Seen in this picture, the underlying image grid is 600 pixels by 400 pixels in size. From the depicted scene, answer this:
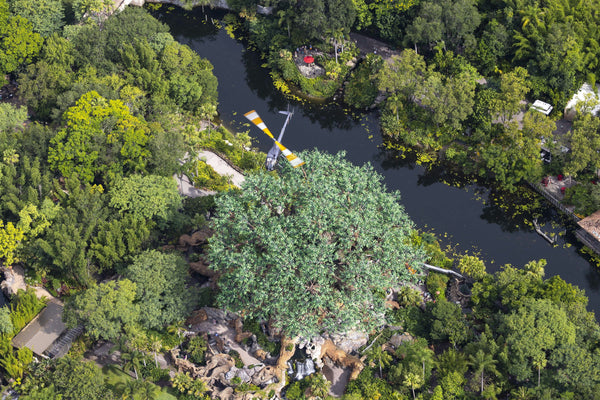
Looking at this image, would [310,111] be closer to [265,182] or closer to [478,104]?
[478,104]

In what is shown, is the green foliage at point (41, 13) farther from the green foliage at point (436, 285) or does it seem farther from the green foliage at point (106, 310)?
the green foliage at point (436, 285)

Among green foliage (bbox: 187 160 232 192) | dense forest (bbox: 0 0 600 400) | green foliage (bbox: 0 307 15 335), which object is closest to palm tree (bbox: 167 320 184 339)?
dense forest (bbox: 0 0 600 400)

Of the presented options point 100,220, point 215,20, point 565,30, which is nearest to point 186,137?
point 100,220

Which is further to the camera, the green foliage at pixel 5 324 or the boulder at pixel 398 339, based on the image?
the boulder at pixel 398 339

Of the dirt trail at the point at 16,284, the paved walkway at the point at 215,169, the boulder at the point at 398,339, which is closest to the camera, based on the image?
the boulder at the point at 398,339

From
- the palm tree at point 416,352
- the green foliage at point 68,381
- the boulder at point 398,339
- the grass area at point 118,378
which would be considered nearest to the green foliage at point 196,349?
the grass area at point 118,378

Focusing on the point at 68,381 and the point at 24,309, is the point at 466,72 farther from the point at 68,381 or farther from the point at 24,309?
the point at 68,381

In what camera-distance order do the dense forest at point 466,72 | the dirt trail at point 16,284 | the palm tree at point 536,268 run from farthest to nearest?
the dense forest at point 466,72 < the dirt trail at point 16,284 < the palm tree at point 536,268
